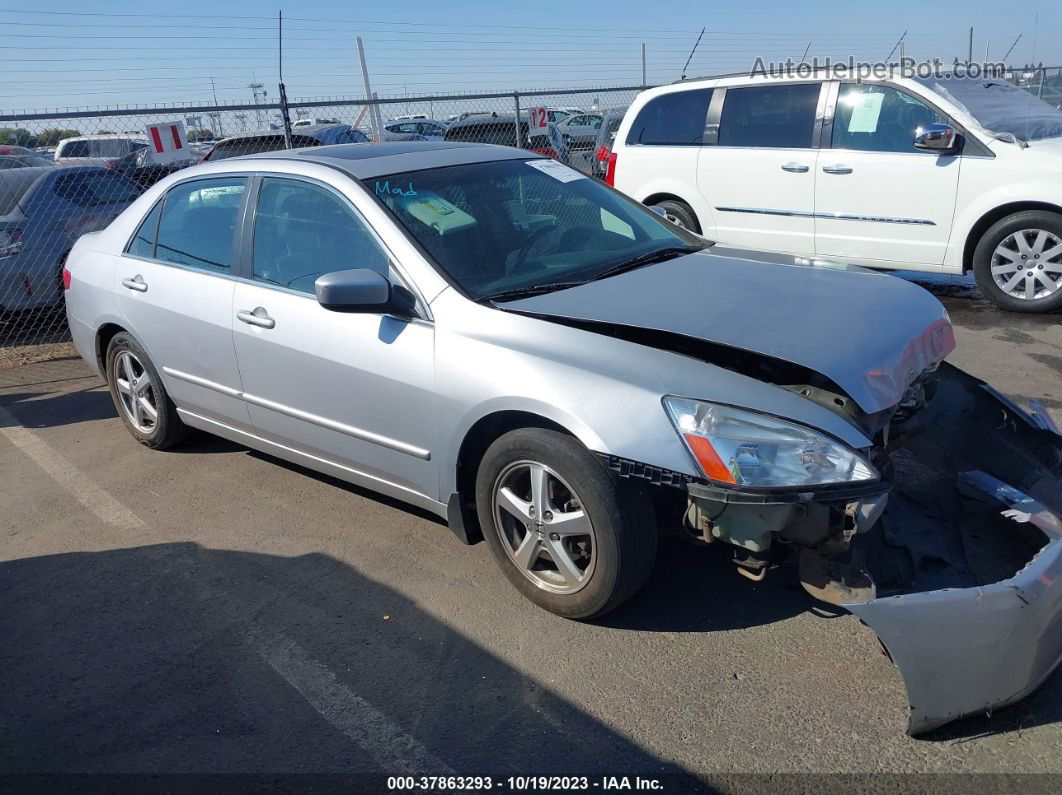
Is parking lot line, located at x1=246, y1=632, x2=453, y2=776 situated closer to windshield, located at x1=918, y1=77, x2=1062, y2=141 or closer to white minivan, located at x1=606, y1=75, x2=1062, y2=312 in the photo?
white minivan, located at x1=606, y1=75, x2=1062, y2=312

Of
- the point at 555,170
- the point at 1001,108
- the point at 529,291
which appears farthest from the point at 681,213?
the point at 529,291

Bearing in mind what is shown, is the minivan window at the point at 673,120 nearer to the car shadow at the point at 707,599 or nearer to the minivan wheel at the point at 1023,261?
the minivan wheel at the point at 1023,261

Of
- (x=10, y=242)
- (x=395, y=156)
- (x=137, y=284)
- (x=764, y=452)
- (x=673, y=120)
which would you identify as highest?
(x=395, y=156)

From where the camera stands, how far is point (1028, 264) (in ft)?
22.7

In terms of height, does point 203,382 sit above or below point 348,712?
above

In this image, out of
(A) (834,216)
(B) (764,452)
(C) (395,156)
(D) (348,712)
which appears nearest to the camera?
(B) (764,452)

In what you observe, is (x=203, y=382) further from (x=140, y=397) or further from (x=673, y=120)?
(x=673, y=120)

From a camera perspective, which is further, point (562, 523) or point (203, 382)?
point (203, 382)

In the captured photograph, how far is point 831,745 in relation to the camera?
2590mm

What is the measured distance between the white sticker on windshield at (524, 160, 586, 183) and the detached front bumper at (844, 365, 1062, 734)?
1.98 metres

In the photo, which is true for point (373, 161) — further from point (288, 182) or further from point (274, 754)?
point (274, 754)

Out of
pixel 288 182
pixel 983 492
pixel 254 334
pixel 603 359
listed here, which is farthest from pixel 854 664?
pixel 288 182

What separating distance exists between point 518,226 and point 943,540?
2.10 meters

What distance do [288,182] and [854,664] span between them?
10.1ft
